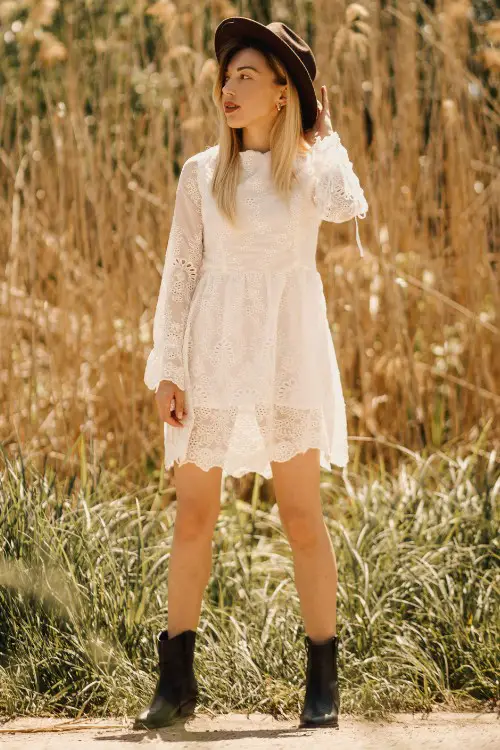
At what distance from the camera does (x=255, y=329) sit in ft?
9.50

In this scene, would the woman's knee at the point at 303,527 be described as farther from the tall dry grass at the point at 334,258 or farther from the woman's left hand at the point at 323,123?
the tall dry grass at the point at 334,258

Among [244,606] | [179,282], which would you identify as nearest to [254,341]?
[179,282]

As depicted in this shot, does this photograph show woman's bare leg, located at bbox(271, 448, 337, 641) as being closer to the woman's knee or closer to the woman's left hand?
the woman's knee

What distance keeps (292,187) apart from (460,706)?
4.65 ft

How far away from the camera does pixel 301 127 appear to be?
3037 millimetres

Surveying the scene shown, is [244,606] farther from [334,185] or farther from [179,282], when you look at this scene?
[334,185]

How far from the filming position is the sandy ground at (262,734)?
2.75 metres

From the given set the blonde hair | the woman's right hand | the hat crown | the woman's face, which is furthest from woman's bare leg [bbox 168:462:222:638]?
the hat crown

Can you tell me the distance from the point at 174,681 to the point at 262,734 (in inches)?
10.1

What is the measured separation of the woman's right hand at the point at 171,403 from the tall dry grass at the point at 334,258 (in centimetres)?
145

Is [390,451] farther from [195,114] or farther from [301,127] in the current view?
[301,127]

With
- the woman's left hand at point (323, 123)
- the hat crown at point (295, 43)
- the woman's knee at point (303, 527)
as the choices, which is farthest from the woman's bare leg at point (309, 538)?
the hat crown at point (295, 43)

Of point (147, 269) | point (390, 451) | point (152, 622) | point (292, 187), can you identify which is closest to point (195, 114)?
point (147, 269)

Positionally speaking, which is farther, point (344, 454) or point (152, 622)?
point (152, 622)
